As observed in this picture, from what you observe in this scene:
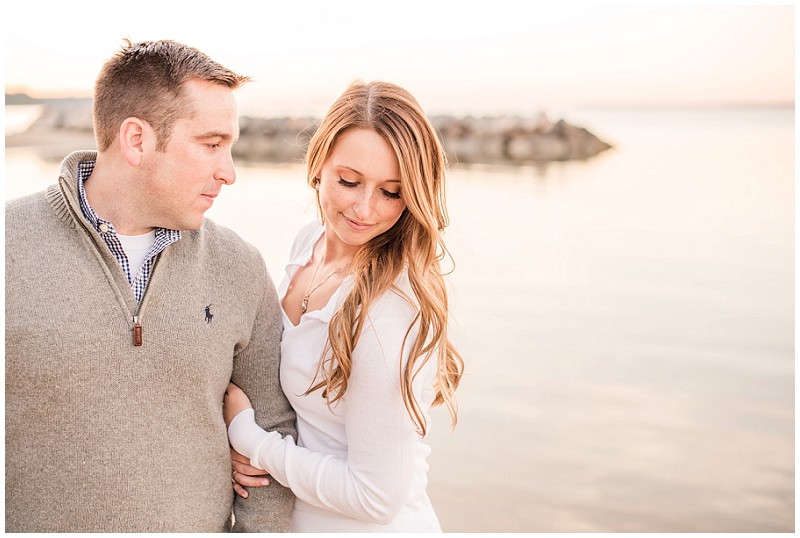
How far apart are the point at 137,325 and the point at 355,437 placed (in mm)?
545

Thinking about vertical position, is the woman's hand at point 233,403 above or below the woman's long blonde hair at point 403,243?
below

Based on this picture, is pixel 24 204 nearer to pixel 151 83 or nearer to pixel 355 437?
pixel 151 83

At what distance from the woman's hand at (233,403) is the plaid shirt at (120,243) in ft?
1.23

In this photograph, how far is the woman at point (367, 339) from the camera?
181 cm

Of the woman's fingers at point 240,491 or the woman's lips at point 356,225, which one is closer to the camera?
the woman's lips at point 356,225

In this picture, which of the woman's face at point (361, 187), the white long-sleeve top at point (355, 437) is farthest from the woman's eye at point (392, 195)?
the white long-sleeve top at point (355, 437)

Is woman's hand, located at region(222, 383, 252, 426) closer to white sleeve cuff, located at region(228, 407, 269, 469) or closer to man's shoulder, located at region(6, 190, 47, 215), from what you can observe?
white sleeve cuff, located at region(228, 407, 269, 469)

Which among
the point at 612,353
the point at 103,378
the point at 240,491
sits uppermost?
the point at 103,378

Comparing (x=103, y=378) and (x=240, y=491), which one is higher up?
(x=103, y=378)

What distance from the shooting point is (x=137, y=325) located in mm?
1804

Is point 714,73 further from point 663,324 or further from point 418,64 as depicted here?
point 663,324

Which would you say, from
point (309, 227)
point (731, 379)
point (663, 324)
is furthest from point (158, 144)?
point (663, 324)

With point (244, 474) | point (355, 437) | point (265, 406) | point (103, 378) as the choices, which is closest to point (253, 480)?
point (244, 474)

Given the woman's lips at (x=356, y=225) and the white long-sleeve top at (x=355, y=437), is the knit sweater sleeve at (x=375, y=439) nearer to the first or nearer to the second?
the white long-sleeve top at (x=355, y=437)
